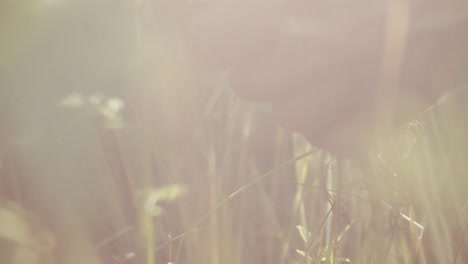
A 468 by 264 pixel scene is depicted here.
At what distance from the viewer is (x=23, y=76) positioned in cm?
119

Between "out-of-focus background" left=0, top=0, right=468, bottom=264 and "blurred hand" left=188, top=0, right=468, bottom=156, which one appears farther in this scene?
"out-of-focus background" left=0, top=0, right=468, bottom=264

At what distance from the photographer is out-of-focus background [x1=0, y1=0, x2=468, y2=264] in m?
1.04

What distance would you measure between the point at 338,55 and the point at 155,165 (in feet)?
2.79

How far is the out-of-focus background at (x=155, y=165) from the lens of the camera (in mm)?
1039

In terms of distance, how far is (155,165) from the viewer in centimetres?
146

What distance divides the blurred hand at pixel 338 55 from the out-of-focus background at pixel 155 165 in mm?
231

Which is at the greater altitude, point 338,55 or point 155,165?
point 155,165

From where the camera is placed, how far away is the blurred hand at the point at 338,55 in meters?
0.69

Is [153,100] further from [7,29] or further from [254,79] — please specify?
[254,79]

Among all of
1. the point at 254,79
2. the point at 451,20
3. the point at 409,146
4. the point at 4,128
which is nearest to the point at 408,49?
the point at 451,20

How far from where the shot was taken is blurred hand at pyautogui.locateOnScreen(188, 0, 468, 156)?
2.27ft

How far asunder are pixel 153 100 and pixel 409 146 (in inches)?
25.8

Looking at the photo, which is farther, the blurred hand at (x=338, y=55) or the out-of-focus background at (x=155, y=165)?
the out-of-focus background at (x=155, y=165)

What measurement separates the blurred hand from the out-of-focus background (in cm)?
23
